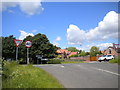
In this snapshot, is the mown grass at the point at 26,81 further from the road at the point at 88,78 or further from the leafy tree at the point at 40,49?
the leafy tree at the point at 40,49

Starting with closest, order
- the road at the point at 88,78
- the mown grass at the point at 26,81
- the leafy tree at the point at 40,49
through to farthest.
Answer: the mown grass at the point at 26,81 → the road at the point at 88,78 → the leafy tree at the point at 40,49

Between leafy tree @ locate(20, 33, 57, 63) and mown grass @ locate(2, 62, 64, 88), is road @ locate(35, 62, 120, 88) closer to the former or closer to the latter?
mown grass @ locate(2, 62, 64, 88)

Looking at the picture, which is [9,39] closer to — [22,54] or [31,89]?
[22,54]

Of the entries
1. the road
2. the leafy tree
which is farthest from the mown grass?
the leafy tree

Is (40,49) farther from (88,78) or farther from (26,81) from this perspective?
(26,81)

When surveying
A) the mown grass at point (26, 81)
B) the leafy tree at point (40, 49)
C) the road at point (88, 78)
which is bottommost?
the road at point (88, 78)

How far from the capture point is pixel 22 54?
4225cm

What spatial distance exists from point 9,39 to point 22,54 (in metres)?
6.82

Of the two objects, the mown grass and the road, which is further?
the road

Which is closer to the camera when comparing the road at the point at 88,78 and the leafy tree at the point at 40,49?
the road at the point at 88,78

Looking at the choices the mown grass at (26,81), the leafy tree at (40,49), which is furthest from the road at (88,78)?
the leafy tree at (40,49)

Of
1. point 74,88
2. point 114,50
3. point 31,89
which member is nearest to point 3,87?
point 31,89

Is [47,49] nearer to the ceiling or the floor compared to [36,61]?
nearer to the ceiling

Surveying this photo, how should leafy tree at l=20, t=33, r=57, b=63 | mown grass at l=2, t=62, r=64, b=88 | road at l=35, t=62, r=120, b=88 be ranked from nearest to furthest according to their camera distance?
mown grass at l=2, t=62, r=64, b=88, road at l=35, t=62, r=120, b=88, leafy tree at l=20, t=33, r=57, b=63
